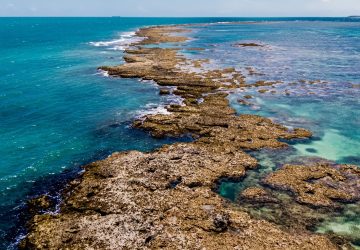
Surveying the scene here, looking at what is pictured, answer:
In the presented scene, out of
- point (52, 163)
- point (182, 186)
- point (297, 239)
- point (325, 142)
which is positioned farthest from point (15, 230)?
point (325, 142)

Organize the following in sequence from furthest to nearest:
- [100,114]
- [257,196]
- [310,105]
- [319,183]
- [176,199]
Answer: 1. [310,105]
2. [100,114]
3. [319,183]
4. [257,196]
5. [176,199]

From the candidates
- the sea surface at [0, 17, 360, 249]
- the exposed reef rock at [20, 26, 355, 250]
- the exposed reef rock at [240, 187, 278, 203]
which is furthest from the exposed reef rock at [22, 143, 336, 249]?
the sea surface at [0, 17, 360, 249]

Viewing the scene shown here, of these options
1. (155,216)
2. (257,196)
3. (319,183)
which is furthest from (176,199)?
(319,183)

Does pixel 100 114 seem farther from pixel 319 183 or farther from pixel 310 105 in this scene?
pixel 310 105

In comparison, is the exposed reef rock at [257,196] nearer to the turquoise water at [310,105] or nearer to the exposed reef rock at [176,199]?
the exposed reef rock at [176,199]

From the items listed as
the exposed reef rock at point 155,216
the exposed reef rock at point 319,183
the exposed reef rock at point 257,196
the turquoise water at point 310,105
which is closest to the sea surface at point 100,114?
the turquoise water at point 310,105
